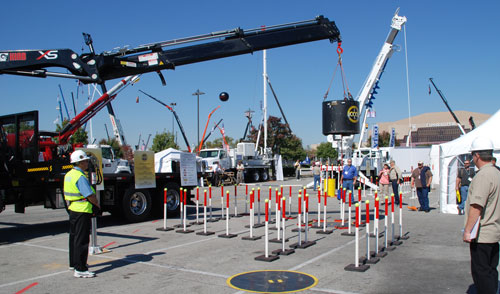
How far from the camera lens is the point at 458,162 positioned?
15711 mm

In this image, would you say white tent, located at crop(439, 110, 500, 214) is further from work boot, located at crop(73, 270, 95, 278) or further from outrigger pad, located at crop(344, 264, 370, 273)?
work boot, located at crop(73, 270, 95, 278)

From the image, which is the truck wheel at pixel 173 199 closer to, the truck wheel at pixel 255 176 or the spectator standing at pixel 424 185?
the spectator standing at pixel 424 185

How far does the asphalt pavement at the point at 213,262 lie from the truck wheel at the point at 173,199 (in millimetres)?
2073

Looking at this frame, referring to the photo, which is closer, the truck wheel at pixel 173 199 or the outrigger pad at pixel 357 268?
the outrigger pad at pixel 357 268

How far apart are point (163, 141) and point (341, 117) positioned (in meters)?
51.6

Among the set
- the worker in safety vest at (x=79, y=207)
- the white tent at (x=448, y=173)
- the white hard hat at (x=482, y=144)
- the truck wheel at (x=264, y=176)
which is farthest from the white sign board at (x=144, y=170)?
the truck wheel at (x=264, y=176)

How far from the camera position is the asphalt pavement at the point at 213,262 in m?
6.51

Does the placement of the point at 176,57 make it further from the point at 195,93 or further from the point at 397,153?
the point at 195,93

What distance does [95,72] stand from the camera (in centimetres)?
1089

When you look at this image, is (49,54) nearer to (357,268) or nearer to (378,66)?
(357,268)

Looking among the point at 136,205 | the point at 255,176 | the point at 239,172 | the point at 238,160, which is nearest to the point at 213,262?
the point at 136,205

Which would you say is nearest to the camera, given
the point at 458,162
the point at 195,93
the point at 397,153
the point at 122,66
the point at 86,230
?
the point at 86,230

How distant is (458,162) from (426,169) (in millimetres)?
1091

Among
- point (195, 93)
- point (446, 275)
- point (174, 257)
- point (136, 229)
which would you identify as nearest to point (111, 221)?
point (136, 229)
